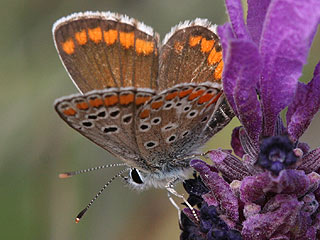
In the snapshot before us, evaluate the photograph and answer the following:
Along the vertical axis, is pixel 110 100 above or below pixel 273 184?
above

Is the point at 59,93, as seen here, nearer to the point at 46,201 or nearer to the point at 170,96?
the point at 46,201

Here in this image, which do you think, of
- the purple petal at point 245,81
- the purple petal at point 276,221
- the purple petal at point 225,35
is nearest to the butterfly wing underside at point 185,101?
the purple petal at point 245,81

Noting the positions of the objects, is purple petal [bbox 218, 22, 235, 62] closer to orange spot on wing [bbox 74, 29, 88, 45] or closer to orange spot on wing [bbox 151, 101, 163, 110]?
orange spot on wing [bbox 151, 101, 163, 110]

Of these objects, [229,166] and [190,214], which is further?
[190,214]

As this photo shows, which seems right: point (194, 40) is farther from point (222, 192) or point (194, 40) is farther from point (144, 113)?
point (222, 192)

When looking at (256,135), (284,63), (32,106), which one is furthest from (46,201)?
(284,63)

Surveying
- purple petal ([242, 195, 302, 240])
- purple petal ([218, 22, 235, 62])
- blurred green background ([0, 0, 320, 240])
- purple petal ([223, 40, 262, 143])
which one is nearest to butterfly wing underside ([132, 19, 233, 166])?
purple petal ([223, 40, 262, 143])

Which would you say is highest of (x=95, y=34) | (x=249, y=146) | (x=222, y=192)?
(x=95, y=34)

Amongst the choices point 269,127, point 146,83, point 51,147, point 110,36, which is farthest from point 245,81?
point 51,147
